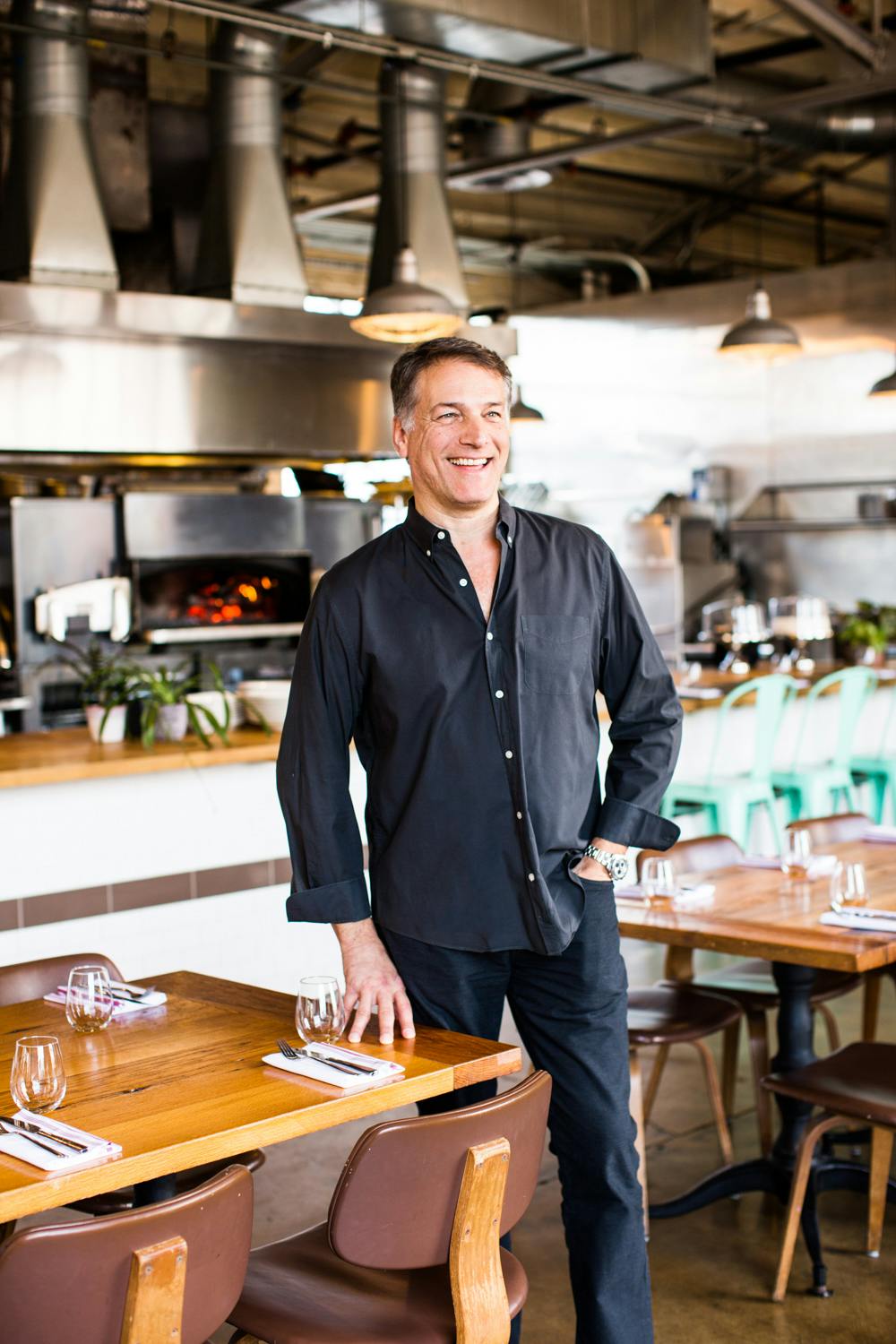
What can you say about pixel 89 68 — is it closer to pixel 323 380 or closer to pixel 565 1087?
pixel 323 380

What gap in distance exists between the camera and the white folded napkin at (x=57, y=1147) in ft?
6.68

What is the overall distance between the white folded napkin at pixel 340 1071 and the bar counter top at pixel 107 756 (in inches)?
84.6

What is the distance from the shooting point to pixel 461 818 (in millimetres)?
2650

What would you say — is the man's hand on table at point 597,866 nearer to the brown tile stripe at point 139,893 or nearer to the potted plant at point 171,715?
the brown tile stripe at point 139,893

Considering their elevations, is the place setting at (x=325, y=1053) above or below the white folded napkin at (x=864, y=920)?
above

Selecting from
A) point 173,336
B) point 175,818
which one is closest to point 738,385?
point 173,336

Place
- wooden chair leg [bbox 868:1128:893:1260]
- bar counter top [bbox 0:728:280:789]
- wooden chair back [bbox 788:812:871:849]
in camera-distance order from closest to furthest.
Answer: wooden chair leg [bbox 868:1128:893:1260], bar counter top [bbox 0:728:280:789], wooden chair back [bbox 788:812:871:849]

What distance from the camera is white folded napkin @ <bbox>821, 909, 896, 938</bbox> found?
11.4 ft

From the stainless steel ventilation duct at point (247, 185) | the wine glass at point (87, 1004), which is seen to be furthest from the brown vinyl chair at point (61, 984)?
the stainless steel ventilation duct at point (247, 185)

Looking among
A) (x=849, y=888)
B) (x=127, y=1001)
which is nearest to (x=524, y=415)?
(x=849, y=888)

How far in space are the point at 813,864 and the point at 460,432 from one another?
1995 mm

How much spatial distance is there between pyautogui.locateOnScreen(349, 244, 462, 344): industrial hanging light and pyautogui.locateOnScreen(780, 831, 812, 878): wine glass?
2.52 metres

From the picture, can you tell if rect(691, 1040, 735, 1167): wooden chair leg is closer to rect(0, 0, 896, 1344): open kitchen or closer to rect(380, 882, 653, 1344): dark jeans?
rect(0, 0, 896, 1344): open kitchen

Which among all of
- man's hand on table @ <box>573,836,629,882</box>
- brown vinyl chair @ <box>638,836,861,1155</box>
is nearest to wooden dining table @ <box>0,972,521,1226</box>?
man's hand on table @ <box>573,836,629,882</box>
